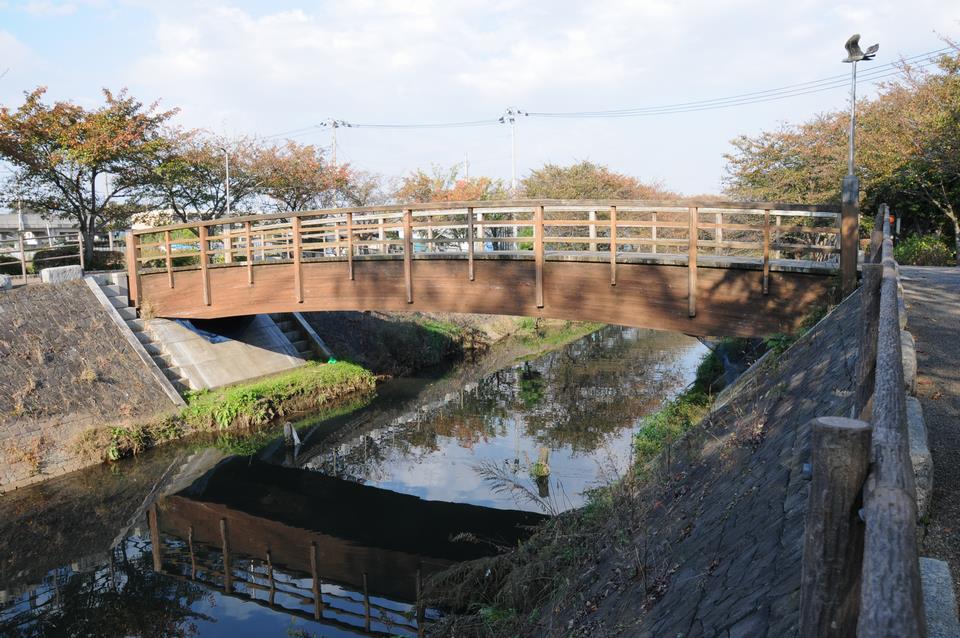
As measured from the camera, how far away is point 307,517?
11750 mm

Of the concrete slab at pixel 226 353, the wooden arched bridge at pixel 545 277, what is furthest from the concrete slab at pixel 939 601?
the concrete slab at pixel 226 353

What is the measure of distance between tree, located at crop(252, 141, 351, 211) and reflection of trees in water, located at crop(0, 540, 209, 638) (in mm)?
23157

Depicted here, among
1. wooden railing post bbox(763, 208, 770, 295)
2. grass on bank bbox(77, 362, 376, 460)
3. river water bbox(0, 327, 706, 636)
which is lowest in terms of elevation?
river water bbox(0, 327, 706, 636)

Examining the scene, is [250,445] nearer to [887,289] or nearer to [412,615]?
[412,615]

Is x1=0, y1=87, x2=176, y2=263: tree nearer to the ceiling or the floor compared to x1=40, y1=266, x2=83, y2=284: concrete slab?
nearer to the ceiling

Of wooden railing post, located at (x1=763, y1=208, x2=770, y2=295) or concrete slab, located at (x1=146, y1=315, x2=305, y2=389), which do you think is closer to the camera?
wooden railing post, located at (x1=763, y1=208, x2=770, y2=295)

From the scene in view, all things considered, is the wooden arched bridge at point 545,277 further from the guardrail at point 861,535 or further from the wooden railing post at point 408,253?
the guardrail at point 861,535

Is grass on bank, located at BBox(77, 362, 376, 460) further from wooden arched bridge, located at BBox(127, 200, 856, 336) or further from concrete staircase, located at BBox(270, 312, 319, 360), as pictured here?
wooden arched bridge, located at BBox(127, 200, 856, 336)

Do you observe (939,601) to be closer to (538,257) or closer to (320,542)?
(320,542)

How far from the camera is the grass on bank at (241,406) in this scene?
45.5ft

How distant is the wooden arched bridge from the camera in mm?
10398

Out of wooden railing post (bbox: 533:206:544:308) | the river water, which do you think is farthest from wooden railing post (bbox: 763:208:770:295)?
the river water

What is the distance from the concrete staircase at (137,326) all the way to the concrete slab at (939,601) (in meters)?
16.6

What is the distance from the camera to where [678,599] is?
A: 14.3ft
